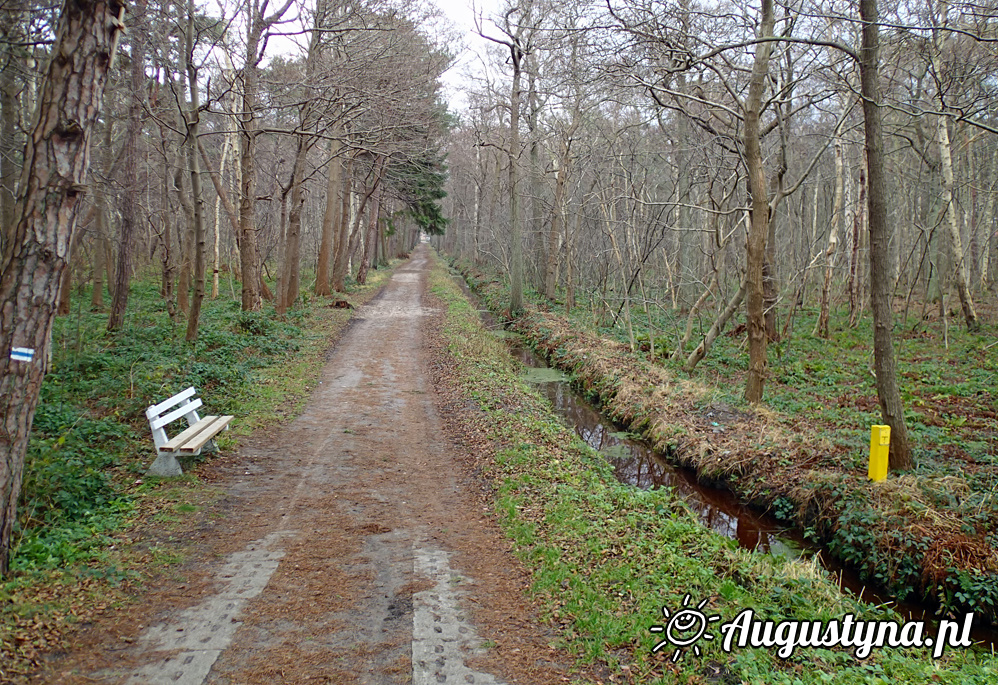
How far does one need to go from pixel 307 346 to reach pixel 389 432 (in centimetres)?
595

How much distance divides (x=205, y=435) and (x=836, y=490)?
270 inches

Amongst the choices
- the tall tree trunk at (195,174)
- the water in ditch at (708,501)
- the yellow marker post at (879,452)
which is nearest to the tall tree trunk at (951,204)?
the water in ditch at (708,501)

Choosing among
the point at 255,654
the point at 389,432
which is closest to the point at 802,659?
the point at 255,654

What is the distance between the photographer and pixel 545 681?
365cm

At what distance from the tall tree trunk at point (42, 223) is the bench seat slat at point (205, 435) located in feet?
6.81

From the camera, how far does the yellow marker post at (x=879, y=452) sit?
6.62 m

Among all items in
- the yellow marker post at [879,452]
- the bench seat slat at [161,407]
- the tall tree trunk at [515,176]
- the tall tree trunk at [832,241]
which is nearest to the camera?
the bench seat slat at [161,407]

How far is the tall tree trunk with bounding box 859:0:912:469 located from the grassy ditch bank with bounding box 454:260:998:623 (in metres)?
0.56

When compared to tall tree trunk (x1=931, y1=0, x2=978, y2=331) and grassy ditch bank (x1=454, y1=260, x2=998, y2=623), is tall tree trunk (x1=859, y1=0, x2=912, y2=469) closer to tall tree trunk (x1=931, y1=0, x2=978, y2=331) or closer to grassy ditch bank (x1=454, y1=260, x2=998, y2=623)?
grassy ditch bank (x1=454, y1=260, x2=998, y2=623)

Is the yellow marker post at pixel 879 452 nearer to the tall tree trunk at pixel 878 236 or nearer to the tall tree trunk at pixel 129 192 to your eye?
the tall tree trunk at pixel 878 236

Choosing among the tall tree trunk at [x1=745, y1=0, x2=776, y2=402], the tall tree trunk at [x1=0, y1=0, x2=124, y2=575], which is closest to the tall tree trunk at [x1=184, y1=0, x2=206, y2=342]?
the tall tree trunk at [x1=0, y1=0, x2=124, y2=575]

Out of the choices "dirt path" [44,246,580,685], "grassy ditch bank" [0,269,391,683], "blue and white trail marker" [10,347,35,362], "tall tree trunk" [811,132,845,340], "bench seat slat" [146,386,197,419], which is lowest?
"dirt path" [44,246,580,685]

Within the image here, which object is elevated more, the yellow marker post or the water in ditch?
→ the yellow marker post

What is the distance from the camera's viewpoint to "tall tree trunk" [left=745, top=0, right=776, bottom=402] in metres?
8.84
